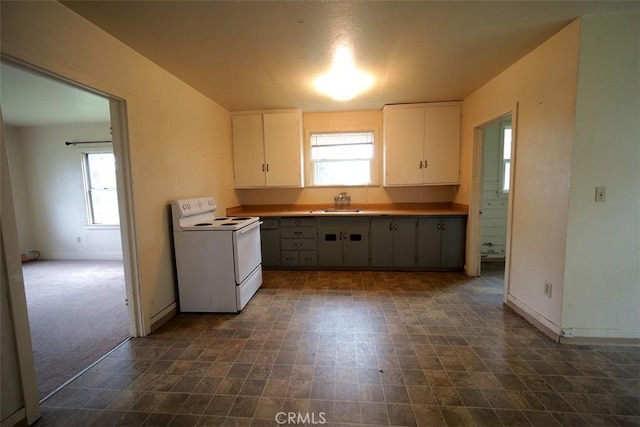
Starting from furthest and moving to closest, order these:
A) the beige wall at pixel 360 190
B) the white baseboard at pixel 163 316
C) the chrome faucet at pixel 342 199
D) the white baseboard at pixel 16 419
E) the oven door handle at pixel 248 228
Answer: the chrome faucet at pixel 342 199, the beige wall at pixel 360 190, the oven door handle at pixel 248 228, the white baseboard at pixel 163 316, the white baseboard at pixel 16 419

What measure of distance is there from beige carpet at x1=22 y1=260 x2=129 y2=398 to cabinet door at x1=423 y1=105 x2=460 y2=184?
4.11 meters

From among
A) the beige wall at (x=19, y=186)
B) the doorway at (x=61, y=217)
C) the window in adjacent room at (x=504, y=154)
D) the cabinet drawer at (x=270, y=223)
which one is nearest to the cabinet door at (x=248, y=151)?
the cabinet drawer at (x=270, y=223)

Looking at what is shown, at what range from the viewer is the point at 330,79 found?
2.89 meters

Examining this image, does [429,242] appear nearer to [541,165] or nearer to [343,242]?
[343,242]

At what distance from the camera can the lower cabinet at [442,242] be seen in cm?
372

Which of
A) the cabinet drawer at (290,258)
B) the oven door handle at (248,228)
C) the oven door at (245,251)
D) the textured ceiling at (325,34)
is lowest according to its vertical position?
the cabinet drawer at (290,258)

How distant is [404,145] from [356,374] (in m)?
3.17

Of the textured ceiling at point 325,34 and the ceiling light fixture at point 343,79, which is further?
the ceiling light fixture at point 343,79

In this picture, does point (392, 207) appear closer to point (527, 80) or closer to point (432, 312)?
point (432, 312)

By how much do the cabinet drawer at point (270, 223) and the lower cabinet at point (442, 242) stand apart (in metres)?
2.07

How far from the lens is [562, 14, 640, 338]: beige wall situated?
1.88 meters

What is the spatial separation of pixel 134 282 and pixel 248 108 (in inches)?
112

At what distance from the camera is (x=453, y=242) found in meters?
3.75

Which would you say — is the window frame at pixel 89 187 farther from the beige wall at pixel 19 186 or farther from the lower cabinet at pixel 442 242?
the lower cabinet at pixel 442 242
